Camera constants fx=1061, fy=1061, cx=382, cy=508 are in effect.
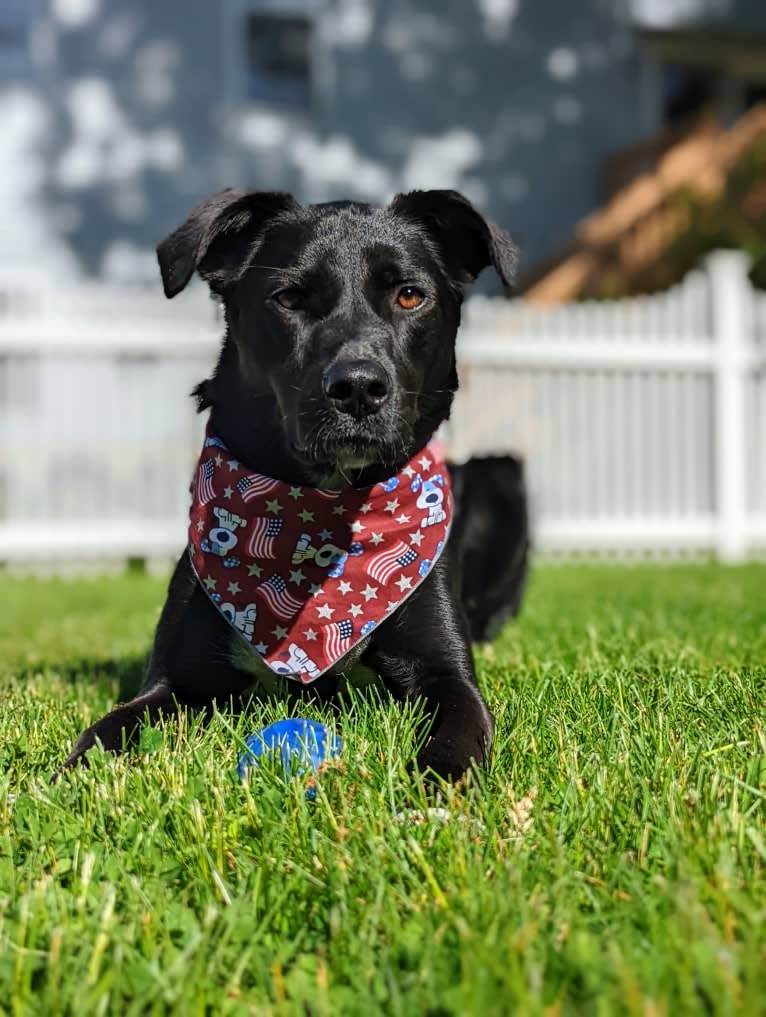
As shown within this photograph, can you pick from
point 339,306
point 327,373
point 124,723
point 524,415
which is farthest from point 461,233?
point 524,415

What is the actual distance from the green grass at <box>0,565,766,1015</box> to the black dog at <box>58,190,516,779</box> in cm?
17

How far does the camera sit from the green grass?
1.29 meters

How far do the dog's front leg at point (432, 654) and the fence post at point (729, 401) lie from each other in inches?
260

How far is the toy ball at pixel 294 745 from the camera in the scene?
2025 millimetres

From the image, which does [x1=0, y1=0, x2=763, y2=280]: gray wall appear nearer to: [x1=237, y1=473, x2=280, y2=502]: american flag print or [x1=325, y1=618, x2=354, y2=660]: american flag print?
[x1=237, y1=473, x2=280, y2=502]: american flag print

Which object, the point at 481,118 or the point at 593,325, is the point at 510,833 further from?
the point at 481,118

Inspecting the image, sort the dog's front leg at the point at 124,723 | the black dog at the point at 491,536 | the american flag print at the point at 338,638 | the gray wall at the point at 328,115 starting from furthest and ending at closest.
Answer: the gray wall at the point at 328,115
the black dog at the point at 491,536
the american flag print at the point at 338,638
the dog's front leg at the point at 124,723

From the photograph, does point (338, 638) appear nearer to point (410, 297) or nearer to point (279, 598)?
point (279, 598)

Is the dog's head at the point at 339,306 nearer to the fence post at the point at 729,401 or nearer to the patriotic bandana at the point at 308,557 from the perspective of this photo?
the patriotic bandana at the point at 308,557

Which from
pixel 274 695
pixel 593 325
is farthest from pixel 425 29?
pixel 274 695

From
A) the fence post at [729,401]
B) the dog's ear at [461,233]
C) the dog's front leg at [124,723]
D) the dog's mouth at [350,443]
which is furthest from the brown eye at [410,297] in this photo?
the fence post at [729,401]

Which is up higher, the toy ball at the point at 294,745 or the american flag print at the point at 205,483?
the american flag print at the point at 205,483

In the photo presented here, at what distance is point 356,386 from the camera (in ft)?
8.35

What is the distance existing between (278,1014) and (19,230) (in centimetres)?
1318
